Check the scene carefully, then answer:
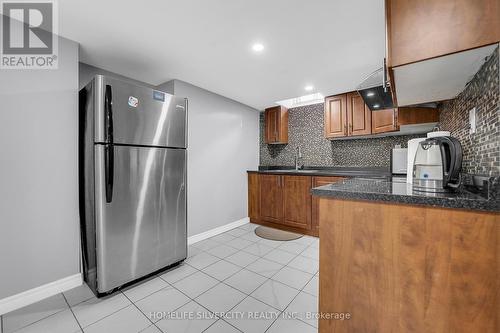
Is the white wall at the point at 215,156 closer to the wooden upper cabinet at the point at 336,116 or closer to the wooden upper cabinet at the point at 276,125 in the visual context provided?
the wooden upper cabinet at the point at 276,125

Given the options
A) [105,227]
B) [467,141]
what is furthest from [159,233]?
[467,141]

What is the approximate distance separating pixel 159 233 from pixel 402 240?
2.00 m

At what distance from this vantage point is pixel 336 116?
3.24m

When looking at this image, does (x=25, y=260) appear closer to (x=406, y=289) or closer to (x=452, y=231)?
(x=406, y=289)

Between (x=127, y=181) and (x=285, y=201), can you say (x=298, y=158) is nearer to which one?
(x=285, y=201)

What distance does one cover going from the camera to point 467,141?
4.29ft

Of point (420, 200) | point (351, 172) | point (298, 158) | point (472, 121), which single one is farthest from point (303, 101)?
point (420, 200)

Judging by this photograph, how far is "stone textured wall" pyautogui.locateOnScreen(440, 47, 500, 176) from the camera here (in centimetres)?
92

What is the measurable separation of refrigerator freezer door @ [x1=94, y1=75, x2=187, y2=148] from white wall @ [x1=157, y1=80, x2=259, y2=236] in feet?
2.19

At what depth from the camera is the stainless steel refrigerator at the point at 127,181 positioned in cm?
168

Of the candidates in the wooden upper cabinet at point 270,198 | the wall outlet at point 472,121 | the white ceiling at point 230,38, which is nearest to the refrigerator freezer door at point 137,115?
the white ceiling at point 230,38

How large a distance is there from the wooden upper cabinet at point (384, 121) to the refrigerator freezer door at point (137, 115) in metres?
2.60

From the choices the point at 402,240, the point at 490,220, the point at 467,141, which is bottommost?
the point at 402,240

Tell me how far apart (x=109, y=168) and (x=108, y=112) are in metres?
0.47
